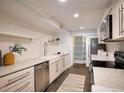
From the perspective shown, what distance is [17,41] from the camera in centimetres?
266

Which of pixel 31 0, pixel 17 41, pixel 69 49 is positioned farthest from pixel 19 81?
pixel 69 49

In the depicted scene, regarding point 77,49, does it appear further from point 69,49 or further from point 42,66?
point 42,66

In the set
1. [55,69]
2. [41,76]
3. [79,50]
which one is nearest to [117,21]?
[41,76]

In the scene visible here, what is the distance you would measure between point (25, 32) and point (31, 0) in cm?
121

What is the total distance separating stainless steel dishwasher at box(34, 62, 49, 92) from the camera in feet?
8.15

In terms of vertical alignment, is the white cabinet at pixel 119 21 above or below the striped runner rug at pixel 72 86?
above

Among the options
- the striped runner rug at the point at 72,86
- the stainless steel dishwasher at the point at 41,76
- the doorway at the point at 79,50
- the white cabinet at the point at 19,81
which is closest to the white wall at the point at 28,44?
the stainless steel dishwasher at the point at 41,76

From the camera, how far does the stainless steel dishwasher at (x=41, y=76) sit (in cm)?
248

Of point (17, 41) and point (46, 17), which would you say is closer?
point (17, 41)

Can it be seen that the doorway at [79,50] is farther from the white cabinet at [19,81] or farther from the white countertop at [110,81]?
the white countertop at [110,81]

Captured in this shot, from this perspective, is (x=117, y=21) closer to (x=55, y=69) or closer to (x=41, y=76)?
(x=41, y=76)

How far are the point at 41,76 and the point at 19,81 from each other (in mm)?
891

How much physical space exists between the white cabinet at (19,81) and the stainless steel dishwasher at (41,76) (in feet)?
0.65

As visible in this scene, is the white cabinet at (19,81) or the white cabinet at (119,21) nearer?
the white cabinet at (119,21)
